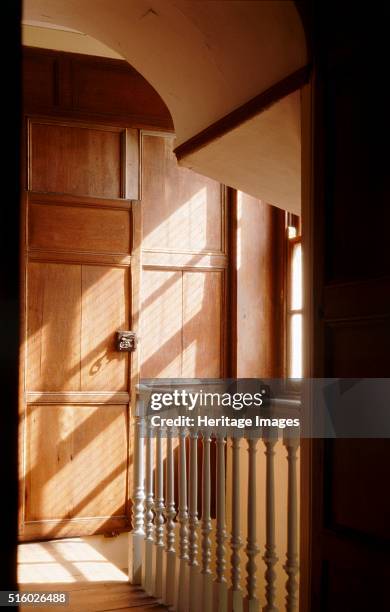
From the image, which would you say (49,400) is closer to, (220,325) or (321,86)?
(220,325)

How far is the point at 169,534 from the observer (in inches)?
134

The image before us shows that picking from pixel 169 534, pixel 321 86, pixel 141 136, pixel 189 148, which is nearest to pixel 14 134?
pixel 321 86

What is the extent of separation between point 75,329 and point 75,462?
0.99 metres

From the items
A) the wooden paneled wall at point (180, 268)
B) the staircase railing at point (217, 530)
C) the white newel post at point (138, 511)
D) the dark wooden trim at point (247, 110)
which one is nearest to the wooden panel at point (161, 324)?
the wooden paneled wall at point (180, 268)

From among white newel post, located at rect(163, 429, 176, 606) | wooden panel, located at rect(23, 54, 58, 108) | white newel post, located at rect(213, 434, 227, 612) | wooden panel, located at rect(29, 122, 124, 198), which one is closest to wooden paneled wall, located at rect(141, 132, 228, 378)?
wooden panel, located at rect(29, 122, 124, 198)

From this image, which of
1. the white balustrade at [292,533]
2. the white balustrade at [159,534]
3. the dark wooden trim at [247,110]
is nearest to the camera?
the dark wooden trim at [247,110]

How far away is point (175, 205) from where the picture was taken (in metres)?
5.23

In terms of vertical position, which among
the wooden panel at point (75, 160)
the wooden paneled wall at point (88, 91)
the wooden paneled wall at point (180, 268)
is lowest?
the wooden paneled wall at point (180, 268)

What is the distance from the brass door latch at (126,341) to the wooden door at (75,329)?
0.05 m

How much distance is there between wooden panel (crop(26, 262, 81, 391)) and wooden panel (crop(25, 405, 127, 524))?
23 cm

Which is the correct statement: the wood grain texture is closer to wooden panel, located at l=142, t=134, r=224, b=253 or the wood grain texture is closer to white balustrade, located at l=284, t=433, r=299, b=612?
white balustrade, located at l=284, t=433, r=299, b=612

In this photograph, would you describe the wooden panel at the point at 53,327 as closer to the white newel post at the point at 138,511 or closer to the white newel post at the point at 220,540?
the white newel post at the point at 138,511

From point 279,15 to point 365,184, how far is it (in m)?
0.59

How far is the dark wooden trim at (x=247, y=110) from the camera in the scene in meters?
1.97
